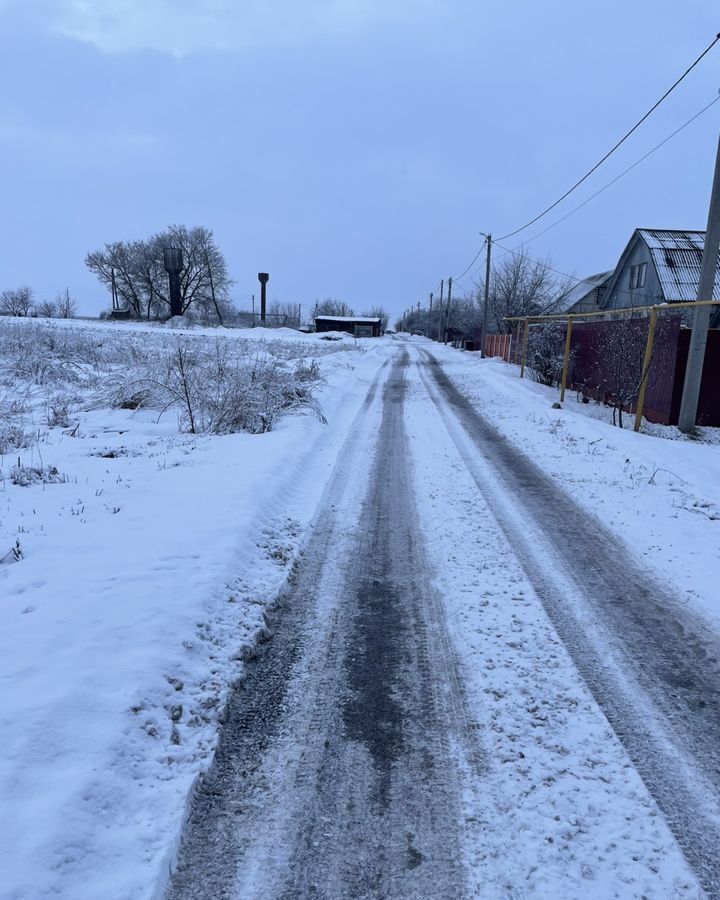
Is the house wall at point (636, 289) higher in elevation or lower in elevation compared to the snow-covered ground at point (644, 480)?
higher

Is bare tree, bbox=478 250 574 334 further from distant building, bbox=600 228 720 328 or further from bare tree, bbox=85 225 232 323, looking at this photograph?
bare tree, bbox=85 225 232 323

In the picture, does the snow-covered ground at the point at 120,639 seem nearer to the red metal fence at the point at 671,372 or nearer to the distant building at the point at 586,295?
the red metal fence at the point at 671,372

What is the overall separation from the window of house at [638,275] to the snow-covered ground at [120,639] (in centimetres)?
3086

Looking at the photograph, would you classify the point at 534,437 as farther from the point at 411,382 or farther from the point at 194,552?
the point at 411,382

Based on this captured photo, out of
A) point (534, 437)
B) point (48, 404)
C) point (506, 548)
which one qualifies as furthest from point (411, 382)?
point (506, 548)

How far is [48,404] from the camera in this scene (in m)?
12.0

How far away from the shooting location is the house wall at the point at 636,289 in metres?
29.5

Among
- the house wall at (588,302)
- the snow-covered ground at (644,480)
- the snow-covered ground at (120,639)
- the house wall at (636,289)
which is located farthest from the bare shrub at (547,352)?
the house wall at (588,302)

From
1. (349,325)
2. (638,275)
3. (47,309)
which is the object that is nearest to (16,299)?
(47,309)

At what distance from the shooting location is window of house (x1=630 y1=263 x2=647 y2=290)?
31.5 m

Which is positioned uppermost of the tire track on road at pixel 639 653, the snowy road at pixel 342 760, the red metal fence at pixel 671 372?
the red metal fence at pixel 671 372

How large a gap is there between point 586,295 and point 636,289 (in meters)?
16.7

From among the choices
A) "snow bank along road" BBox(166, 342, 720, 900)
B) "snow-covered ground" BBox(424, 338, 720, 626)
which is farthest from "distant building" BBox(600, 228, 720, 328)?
"snow bank along road" BBox(166, 342, 720, 900)

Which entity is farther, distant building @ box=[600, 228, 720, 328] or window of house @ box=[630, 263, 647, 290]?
window of house @ box=[630, 263, 647, 290]
